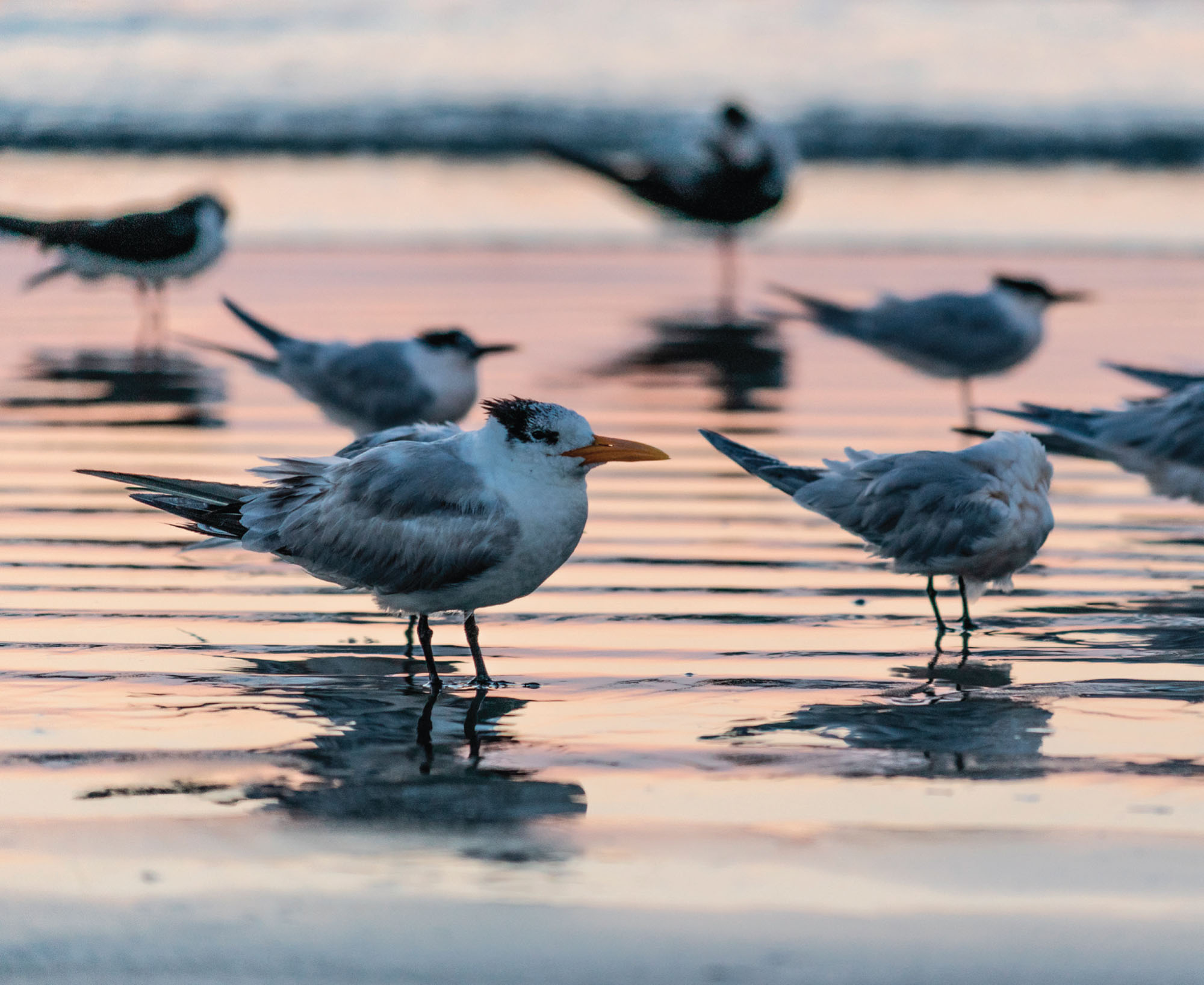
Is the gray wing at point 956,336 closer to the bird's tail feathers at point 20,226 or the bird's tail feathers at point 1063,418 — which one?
the bird's tail feathers at point 1063,418

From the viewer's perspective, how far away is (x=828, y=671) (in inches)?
218

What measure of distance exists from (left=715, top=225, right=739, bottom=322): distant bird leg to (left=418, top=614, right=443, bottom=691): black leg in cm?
927

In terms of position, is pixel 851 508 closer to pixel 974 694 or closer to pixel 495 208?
pixel 974 694

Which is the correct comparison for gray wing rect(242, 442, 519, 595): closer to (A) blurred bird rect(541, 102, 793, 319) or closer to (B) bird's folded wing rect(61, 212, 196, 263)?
(B) bird's folded wing rect(61, 212, 196, 263)

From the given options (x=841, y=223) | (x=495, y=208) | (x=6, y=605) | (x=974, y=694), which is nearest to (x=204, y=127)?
(x=495, y=208)

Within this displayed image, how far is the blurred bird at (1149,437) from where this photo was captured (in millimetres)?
7430

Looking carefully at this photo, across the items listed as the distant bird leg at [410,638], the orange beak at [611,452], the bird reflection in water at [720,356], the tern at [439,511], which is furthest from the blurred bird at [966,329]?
the orange beak at [611,452]

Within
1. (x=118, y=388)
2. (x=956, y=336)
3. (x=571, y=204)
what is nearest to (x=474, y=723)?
(x=956, y=336)

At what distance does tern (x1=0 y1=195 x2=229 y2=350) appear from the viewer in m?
12.9

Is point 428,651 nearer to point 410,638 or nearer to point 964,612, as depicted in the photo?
point 410,638

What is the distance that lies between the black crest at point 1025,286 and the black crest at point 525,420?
18.5 feet

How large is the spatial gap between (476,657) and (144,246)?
27.4 feet

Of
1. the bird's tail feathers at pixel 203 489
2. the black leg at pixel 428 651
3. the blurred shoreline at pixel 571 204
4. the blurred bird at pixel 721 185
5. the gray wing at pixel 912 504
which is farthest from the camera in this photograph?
the blurred shoreline at pixel 571 204

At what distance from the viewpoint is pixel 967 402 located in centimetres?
1046
